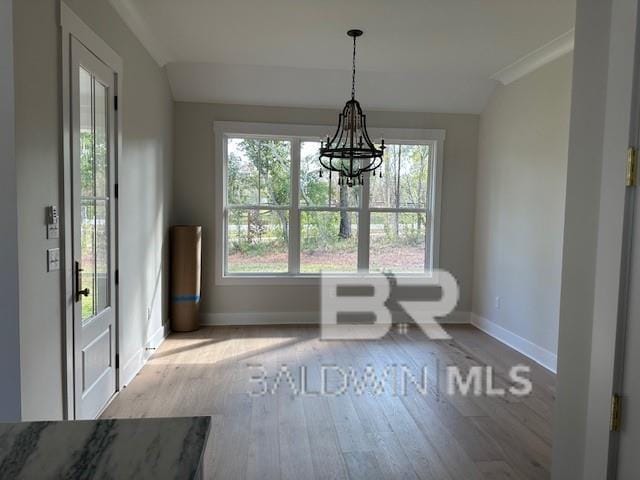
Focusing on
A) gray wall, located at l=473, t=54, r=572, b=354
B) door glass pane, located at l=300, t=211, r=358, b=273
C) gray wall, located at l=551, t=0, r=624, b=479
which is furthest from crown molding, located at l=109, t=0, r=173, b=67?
gray wall, located at l=473, t=54, r=572, b=354

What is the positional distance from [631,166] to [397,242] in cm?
405

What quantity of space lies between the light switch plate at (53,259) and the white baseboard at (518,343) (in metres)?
3.49

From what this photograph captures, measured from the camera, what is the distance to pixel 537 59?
4.11 m

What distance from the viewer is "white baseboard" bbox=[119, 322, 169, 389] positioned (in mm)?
3427

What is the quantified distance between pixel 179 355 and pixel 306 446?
79.2 inches

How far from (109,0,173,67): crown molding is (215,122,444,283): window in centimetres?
102

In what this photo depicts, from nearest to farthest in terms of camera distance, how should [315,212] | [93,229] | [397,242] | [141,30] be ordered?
[93,229], [141,30], [315,212], [397,242]

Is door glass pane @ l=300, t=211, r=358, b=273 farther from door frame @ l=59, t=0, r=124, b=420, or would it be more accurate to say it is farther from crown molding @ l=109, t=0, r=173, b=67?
door frame @ l=59, t=0, r=124, b=420

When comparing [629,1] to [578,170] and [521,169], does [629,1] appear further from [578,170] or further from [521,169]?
[521,169]

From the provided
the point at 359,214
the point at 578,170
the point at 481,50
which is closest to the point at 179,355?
the point at 359,214

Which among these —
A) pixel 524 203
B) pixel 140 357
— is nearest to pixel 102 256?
pixel 140 357

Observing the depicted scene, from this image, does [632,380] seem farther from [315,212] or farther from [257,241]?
[257,241]

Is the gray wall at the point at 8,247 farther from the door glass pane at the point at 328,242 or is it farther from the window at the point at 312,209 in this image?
the door glass pane at the point at 328,242

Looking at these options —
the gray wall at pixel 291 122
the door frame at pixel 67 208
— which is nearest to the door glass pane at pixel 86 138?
the door frame at pixel 67 208
